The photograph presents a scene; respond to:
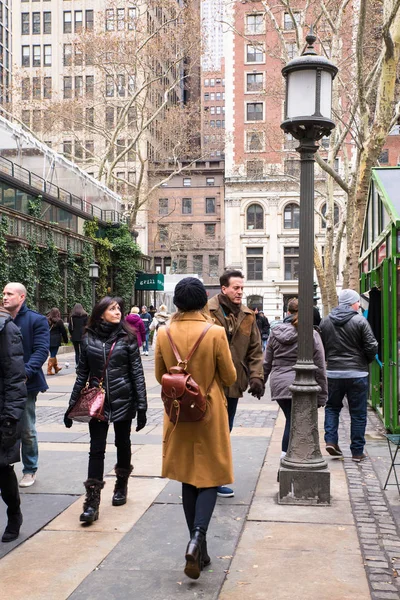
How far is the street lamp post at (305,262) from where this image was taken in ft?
19.1

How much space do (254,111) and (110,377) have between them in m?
60.4

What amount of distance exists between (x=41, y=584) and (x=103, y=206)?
33760mm

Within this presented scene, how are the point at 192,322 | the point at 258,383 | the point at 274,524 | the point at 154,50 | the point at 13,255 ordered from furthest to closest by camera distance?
the point at 154,50 < the point at 13,255 < the point at 258,383 < the point at 274,524 < the point at 192,322

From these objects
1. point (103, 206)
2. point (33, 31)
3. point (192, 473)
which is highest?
point (33, 31)

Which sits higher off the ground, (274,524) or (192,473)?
(192,473)

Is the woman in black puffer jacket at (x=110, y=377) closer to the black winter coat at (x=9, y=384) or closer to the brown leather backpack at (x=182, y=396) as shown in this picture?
the black winter coat at (x=9, y=384)

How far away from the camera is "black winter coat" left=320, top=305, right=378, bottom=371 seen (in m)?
7.23

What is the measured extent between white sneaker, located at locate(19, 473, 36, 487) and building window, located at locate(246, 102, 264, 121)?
5946 centimetres

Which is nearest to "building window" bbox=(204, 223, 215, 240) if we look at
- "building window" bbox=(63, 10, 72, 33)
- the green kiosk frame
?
"building window" bbox=(63, 10, 72, 33)

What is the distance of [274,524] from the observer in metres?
5.14

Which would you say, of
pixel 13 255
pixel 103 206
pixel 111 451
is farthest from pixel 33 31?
pixel 111 451

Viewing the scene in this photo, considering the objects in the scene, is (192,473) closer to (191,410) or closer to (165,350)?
(191,410)

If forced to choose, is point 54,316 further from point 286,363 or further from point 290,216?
point 290,216

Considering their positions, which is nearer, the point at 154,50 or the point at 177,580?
the point at 177,580
